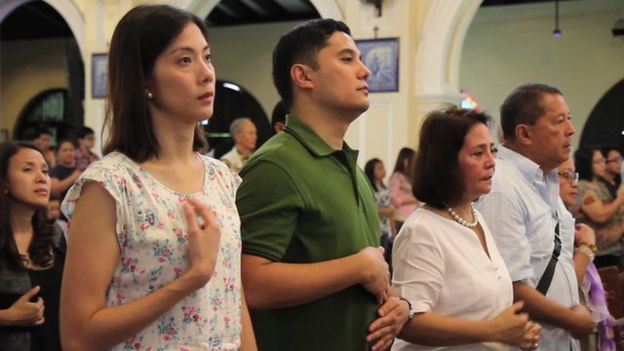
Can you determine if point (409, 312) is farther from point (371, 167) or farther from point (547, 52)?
point (547, 52)

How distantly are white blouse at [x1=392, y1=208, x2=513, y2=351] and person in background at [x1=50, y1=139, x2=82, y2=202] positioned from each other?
16.8 ft

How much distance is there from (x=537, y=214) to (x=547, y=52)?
34.0 feet

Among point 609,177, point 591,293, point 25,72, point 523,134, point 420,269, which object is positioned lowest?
point 591,293

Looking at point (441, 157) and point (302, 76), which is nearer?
point (302, 76)

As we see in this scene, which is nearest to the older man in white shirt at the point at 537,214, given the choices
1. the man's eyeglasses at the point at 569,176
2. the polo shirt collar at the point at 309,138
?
the man's eyeglasses at the point at 569,176

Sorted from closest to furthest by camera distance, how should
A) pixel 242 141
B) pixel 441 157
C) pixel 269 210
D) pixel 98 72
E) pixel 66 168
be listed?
1. pixel 269 210
2. pixel 441 157
3. pixel 242 141
4. pixel 66 168
5. pixel 98 72

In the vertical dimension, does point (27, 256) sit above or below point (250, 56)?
below

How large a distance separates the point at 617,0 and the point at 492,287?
10.8 meters

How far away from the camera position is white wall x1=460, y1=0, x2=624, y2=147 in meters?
12.3

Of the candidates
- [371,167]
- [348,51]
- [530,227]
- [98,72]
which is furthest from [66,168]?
[348,51]

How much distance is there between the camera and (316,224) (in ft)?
6.49

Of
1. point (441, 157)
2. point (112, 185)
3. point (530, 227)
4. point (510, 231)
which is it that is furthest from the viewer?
point (530, 227)

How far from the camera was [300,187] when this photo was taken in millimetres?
1972

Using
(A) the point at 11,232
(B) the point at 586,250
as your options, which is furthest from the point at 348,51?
(A) the point at 11,232
